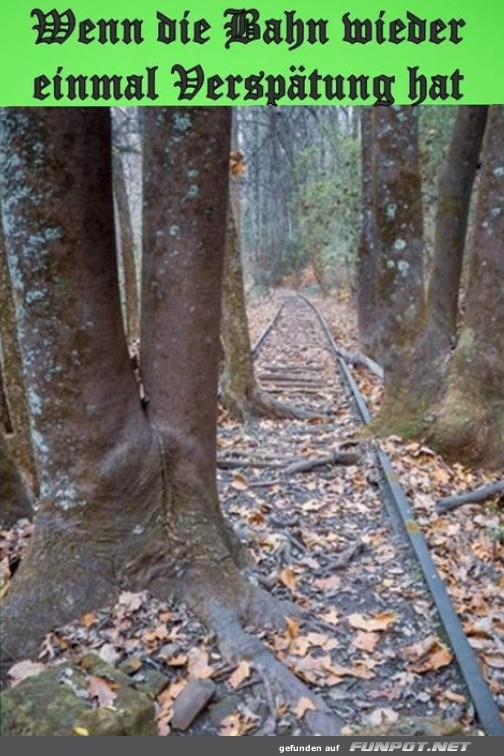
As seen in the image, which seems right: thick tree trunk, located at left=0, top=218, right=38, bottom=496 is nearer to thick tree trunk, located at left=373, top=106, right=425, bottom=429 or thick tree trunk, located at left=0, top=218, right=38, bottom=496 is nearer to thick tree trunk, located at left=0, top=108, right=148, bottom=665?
thick tree trunk, located at left=0, top=108, right=148, bottom=665

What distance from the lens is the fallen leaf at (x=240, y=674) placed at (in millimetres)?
3023

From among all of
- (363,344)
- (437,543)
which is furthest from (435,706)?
(363,344)

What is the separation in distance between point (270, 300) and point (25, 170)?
26183 mm

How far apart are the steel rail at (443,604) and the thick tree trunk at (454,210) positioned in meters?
2.19

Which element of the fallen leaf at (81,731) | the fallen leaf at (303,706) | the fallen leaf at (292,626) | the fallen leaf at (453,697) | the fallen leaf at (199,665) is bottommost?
the fallen leaf at (453,697)

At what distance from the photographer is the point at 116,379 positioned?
3.32 meters

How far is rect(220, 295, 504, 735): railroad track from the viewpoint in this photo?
3.26m

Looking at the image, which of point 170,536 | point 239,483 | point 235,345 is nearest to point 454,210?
point 235,345

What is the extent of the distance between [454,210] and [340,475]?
3581mm

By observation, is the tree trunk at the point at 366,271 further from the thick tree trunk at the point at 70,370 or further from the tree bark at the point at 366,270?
the thick tree trunk at the point at 70,370

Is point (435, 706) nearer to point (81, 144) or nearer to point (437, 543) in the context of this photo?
point (437, 543)

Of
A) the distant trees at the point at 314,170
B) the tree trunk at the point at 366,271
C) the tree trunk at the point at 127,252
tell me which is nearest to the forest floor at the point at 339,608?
the distant trees at the point at 314,170

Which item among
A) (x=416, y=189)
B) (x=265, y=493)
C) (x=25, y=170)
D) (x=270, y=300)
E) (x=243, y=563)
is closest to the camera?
(x=25, y=170)

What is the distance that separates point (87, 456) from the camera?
330 cm
